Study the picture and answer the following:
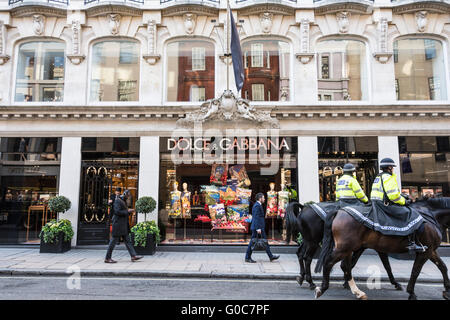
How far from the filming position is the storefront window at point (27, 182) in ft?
42.9

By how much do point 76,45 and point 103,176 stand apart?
5.62 m

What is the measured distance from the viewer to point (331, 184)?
1294cm

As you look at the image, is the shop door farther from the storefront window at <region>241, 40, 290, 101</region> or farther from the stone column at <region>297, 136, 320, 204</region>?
the stone column at <region>297, 136, 320, 204</region>

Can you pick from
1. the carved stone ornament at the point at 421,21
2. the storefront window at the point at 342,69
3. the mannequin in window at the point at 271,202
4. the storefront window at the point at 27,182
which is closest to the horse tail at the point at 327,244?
the mannequin in window at the point at 271,202

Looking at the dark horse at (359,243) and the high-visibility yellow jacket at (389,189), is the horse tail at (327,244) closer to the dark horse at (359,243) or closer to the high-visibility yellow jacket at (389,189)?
the dark horse at (359,243)

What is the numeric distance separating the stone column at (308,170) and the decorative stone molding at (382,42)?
432 centimetres

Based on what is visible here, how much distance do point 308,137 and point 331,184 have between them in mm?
2085

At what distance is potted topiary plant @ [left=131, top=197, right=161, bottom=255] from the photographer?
37.1 feet

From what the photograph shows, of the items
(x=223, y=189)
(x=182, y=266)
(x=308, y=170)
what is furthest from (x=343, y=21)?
(x=182, y=266)

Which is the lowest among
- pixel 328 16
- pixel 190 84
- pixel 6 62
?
pixel 190 84

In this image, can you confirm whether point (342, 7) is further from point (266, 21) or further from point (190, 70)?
point (190, 70)

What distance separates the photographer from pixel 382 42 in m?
13.2
